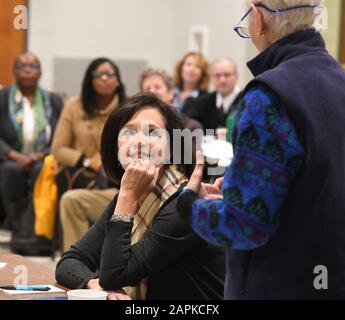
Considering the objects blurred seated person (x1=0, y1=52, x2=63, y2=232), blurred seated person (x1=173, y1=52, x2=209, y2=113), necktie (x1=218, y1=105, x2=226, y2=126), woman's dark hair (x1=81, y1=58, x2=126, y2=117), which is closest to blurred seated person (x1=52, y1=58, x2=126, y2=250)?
woman's dark hair (x1=81, y1=58, x2=126, y2=117)

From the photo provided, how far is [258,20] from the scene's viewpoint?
1.64 meters

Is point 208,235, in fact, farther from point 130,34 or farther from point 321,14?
point 130,34

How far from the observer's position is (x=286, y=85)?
1.54 metres

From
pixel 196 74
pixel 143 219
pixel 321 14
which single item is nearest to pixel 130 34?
pixel 196 74

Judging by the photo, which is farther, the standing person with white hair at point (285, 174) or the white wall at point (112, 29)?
the white wall at point (112, 29)

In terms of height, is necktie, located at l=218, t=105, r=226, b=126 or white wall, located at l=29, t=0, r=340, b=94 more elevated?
white wall, located at l=29, t=0, r=340, b=94

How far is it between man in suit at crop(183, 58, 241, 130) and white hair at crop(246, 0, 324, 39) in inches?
155

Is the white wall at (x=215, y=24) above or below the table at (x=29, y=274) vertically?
above

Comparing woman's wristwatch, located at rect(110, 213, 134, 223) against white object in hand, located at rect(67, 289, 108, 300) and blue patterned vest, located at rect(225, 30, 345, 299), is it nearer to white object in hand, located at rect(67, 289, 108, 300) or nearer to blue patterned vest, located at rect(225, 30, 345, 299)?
white object in hand, located at rect(67, 289, 108, 300)

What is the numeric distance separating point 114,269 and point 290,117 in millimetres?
796

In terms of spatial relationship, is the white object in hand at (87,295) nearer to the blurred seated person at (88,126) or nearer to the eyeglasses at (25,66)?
the blurred seated person at (88,126)

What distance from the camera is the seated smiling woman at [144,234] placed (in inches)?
83.0

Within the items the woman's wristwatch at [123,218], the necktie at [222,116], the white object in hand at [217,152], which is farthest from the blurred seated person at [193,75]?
the woman's wristwatch at [123,218]

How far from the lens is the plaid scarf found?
2.29 metres
